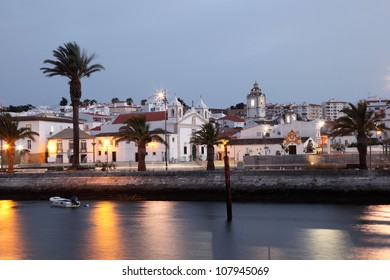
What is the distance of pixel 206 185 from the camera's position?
174 ft

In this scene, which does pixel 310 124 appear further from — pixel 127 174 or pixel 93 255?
pixel 93 255

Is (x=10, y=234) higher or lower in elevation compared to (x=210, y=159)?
lower

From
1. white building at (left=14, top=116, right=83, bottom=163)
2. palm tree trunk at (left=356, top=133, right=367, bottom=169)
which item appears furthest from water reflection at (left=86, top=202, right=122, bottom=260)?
white building at (left=14, top=116, right=83, bottom=163)

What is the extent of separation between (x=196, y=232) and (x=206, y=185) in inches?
634

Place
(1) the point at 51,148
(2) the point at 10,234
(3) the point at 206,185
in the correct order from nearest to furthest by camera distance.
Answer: (2) the point at 10,234
(3) the point at 206,185
(1) the point at 51,148

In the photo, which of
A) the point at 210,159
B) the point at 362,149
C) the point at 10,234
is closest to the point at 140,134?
the point at 210,159

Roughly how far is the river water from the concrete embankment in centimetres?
213

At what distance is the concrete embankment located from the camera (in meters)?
47.6

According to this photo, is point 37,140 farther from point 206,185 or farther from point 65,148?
point 206,185

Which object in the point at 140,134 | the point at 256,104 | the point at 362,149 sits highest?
the point at 256,104

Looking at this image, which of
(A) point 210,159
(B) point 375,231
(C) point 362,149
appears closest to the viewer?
(B) point 375,231

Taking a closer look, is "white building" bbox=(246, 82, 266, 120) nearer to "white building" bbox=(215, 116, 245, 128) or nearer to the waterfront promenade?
"white building" bbox=(215, 116, 245, 128)

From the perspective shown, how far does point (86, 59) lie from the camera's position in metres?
63.3

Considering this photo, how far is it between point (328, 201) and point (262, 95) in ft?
397
